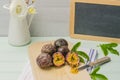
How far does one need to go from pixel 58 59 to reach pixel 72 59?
0.05m

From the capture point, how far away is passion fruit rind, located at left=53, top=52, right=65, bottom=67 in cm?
91

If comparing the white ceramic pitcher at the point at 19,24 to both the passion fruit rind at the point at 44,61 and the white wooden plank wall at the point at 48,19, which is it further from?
the passion fruit rind at the point at 44,61

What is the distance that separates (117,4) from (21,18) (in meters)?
0.44

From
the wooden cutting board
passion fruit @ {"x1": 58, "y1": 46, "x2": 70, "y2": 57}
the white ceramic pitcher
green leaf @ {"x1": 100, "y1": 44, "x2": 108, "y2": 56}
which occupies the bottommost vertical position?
the wooden cutting board

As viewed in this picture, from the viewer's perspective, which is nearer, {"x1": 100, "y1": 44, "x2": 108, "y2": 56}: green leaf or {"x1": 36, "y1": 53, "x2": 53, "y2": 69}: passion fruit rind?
{"x1": 36, "y1": 53, "x2": 53, "y2": 69}: passion fruit rind

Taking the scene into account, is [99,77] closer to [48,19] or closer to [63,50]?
[63,50]

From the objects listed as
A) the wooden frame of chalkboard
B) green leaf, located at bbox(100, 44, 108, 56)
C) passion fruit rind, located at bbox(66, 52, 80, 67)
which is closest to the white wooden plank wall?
the wooden frame of chalkboard

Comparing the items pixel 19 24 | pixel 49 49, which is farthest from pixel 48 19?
pixel 49 49

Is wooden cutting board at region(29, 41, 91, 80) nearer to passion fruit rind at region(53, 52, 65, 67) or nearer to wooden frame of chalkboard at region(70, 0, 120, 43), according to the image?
passion fruit rind at region(53, 52, 65, 67)

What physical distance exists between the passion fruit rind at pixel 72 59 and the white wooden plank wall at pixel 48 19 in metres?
0.33

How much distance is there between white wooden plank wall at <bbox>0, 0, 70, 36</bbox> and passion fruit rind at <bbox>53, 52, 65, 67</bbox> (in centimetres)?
33

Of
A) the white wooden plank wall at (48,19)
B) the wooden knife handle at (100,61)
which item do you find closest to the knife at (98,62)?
the wooden knife handle at (100,61)

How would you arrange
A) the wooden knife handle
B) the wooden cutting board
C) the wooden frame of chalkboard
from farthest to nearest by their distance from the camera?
the wooden frame of chalkboard < the wooden knife handle < the wooden cutting board

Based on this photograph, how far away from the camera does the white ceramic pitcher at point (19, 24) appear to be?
1053 millimetres
